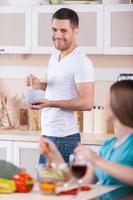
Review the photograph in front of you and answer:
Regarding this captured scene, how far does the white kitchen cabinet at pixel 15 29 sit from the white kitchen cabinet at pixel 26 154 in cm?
81

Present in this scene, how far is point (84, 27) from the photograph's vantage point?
488 cm

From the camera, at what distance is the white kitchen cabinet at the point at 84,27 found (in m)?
4.85

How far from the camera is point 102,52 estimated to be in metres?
4.85

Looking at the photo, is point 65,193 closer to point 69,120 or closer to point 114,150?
point 114,150

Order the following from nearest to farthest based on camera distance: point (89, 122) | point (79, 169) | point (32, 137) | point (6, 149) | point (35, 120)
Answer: point (79, 169) → point (32, 137) → point (6, 149) → point (89, 122) → point (35, 120)

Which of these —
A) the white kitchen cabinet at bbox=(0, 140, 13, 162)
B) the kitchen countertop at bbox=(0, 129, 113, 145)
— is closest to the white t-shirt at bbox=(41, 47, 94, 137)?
the kitchen countertop at bbox=(0, 129, 113, 145)

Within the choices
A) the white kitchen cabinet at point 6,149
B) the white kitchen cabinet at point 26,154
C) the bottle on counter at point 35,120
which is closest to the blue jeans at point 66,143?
the white kitchen cabinet at point 26,154

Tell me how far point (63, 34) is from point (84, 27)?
1.00 meters

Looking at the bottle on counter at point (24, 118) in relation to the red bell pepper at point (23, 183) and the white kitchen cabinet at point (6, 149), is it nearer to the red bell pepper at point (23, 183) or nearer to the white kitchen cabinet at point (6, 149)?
the white kitchen cabinet at point (6, 149)

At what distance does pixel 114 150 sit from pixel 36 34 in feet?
7.81

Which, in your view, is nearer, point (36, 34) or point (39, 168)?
point (39, 168)

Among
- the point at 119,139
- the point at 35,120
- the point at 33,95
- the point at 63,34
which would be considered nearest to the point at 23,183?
the point at 119,139

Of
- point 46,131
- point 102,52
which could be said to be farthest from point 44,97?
point 102,52

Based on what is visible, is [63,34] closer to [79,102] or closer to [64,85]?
[64,85]
